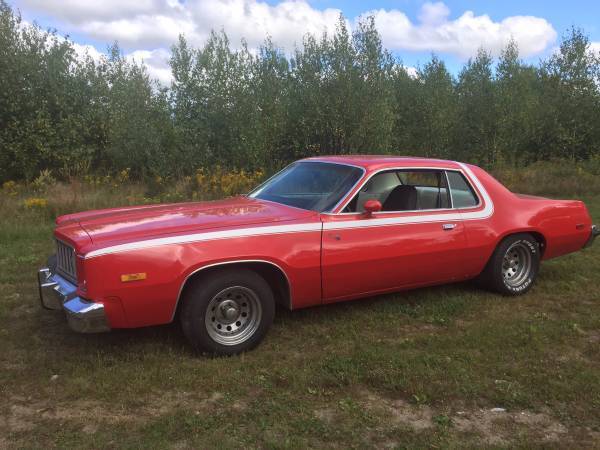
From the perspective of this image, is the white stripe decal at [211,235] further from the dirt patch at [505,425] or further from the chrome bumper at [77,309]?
the dirt patch at [505,425]

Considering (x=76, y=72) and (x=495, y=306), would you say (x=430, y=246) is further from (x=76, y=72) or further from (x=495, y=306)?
(x=76, y=72)

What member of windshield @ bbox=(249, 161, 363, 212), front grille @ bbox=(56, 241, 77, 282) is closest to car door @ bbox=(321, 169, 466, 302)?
windshield @ bbox=(249, 161, 363, 212)

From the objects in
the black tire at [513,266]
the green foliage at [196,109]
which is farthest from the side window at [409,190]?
the green foliage at [196,109]

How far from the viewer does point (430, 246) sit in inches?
185

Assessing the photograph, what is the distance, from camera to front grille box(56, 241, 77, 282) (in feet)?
12.1

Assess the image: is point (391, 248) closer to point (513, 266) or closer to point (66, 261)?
point (513, 266)

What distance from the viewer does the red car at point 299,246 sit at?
349 centimetres

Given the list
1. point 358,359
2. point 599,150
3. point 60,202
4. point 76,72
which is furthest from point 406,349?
point 599,150

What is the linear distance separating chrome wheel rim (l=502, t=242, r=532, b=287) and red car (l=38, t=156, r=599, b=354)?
13 millimetres

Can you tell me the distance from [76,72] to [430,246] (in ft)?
63.9

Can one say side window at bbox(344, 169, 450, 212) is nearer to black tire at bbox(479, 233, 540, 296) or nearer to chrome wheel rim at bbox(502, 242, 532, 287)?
black tire at bbox(479, 233, 540, 296)

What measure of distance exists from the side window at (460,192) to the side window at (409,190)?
0.08m

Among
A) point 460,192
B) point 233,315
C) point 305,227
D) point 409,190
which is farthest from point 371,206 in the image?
point 233,315

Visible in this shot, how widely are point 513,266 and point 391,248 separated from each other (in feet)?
6.03
